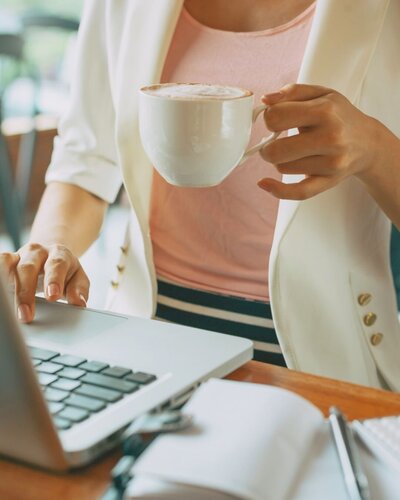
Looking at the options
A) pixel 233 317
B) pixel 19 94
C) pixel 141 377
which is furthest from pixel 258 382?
pixel 19 94

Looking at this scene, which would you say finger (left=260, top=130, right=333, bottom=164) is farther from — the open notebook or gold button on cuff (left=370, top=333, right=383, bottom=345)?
gold button on cuff (left=370, top=333, right=383, bottom=345)

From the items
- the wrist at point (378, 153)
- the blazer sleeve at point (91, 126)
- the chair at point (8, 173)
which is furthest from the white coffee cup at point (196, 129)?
the chair at point (8, 173)

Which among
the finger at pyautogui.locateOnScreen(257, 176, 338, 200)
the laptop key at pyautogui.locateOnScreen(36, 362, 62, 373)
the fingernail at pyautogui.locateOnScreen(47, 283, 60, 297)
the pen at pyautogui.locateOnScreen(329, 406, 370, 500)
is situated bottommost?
the fingernail at pyautogui.locateOnScreen(47, 283, 60, 297)

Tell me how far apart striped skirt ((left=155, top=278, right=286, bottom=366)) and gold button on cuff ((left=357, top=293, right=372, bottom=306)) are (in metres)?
0.11

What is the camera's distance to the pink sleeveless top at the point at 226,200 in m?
1.04

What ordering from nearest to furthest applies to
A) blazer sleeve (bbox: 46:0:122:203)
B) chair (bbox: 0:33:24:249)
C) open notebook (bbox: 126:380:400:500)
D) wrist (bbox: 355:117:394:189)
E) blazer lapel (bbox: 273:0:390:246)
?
open notebook (bbox: 126:380:400:500) → wrist (bbox: 355:117:394:189) → blazer lapel (bbox: 273:0:390:246) → blazer sleeve (bbox: 46:0:122:203) → chair (bbox: 0:33:24:249)

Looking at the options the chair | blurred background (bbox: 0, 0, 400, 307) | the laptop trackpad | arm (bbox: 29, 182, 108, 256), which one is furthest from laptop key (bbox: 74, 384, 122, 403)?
the chair

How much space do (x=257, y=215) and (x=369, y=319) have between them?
0.62ft

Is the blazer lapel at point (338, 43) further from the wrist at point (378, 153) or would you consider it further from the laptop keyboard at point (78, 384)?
the laptop keyboard at point (78, 384)

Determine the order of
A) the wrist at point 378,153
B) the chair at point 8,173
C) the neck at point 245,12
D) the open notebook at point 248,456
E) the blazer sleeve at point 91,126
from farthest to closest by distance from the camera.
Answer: the chair at point 8,173
the blazer sleeve at point 91,126
the neck at point 245,12
the wrist at point 378,153
the open notebook at point 248,456

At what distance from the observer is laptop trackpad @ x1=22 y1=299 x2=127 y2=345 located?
0.75 meters

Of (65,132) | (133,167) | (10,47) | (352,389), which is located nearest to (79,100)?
(65,132)

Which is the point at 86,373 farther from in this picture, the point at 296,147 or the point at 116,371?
the point at 296,147

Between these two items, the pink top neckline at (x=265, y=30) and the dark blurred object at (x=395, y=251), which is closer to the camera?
the pink top neckline at (x=265, y=30)
